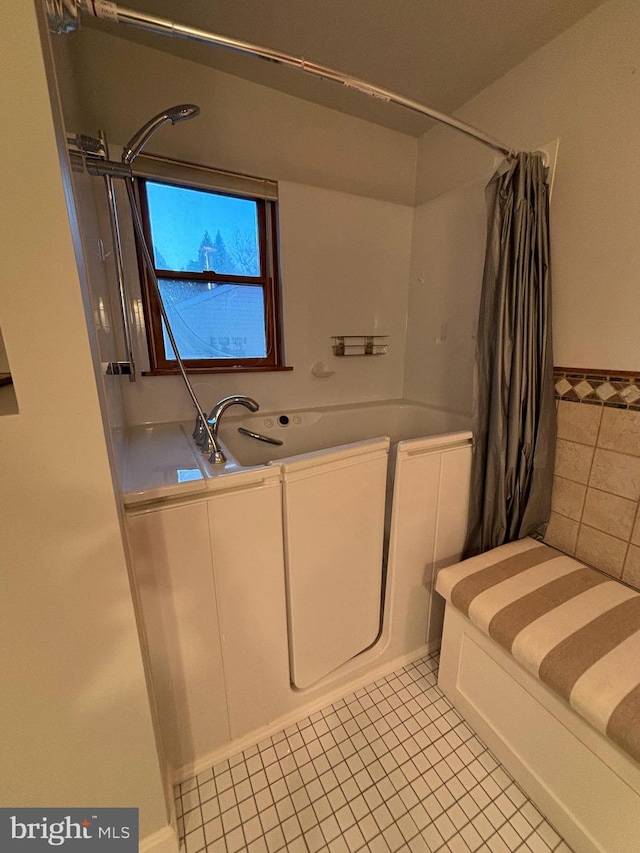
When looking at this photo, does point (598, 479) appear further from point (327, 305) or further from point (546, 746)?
point (327, 305)

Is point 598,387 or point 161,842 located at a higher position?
point 598,387

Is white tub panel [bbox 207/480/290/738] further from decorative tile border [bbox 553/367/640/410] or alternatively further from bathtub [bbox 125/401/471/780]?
decorative tile border [bbox 553/367/640/410]

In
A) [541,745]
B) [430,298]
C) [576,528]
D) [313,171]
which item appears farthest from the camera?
[430,298]

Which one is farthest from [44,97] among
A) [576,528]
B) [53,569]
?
[576,528]

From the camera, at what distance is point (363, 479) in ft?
3.59

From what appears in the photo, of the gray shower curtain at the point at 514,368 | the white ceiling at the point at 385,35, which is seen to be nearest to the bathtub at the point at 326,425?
the gray shower curtain at the point at 514,368

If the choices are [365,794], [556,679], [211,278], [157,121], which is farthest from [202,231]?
[365,794]

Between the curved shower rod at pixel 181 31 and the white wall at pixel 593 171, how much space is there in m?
0.53

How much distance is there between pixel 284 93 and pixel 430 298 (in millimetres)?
1336

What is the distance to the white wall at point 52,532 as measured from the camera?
472 millimetres

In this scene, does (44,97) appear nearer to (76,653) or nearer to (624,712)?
(76,653)

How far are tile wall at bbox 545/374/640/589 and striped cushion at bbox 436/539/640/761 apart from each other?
0.37 ft

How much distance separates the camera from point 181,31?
768 millimetres

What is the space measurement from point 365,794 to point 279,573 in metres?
0.70
